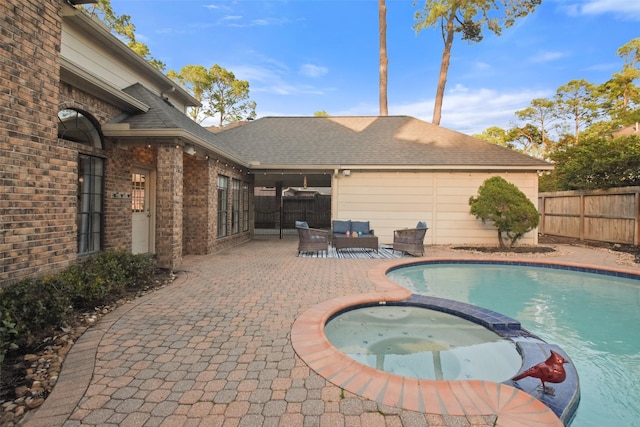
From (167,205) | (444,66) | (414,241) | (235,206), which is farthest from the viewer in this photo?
(444,66)

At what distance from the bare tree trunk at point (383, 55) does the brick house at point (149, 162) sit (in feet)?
12.9

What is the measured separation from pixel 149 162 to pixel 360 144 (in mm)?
7782

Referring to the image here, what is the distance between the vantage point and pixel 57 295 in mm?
3477

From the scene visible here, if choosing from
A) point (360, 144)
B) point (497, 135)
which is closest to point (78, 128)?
point (360, 144)

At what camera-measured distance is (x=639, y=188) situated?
30.6 ft

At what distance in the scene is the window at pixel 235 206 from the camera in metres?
10.6

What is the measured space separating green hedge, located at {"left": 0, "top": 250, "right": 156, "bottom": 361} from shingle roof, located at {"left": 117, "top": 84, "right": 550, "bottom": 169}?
5.64m

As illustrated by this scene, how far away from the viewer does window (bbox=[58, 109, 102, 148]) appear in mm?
5064

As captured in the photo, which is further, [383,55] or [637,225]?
[383,55]

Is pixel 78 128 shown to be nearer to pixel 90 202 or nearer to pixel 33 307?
pixel 90 202

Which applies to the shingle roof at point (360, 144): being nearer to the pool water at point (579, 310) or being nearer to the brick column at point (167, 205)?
the brick column at point (167, 205)

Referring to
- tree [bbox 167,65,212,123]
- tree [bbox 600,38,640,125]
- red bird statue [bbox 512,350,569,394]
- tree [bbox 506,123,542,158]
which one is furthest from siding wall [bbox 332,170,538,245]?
tree [bbox 506,123,542,158]

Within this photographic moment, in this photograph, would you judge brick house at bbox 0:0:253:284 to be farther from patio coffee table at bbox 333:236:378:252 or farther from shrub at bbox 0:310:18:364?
patio coffee table at bbox 333:236:378:252

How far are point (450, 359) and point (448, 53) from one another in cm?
1829
